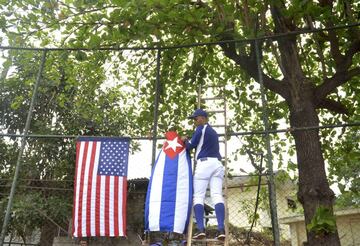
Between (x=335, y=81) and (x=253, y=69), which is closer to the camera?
(x=335, y=81)

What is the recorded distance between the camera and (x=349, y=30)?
6.54 meters

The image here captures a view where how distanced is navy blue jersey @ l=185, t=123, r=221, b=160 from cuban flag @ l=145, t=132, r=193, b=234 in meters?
0.18

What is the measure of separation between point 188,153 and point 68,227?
8.60m

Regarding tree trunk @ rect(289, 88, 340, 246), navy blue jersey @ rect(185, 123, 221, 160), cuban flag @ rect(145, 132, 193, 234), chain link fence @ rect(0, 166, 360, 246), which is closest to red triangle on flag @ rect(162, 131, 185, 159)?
cuban flag @ rect(145, 132, 193, 234)

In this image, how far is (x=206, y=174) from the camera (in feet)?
16.3

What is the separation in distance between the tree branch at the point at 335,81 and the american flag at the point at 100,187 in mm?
3670

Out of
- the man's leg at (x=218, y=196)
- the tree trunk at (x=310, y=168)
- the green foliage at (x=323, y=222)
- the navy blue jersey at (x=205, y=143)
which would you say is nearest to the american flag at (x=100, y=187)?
the navy blue jersey at (x=205, y=143)

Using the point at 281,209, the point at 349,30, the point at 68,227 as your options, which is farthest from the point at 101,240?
the point at 281,209

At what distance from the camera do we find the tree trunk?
5898 millimetres

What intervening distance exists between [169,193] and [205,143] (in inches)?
32.8

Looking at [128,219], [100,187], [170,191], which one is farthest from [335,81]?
[128,219]

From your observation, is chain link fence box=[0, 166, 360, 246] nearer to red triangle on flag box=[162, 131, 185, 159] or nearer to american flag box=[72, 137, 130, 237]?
american flag box=[72, 137, 130, 237]

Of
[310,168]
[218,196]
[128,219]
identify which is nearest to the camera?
[218,196]

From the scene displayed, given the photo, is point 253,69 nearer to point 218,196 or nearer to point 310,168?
point 310,168
